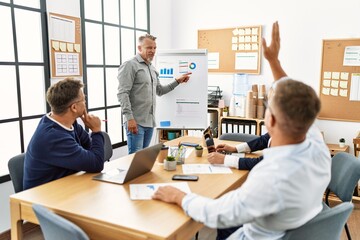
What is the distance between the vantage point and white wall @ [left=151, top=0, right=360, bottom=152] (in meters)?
3.92

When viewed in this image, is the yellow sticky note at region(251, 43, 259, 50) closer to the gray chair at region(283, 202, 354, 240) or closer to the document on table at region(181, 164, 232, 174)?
the document on table at region(181, 164, 232, 174)

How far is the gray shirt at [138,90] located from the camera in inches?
131

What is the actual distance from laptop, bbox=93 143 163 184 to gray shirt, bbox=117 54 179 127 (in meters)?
1.30

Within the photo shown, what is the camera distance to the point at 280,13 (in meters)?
4.23

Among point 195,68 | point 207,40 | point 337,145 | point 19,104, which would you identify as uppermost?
point 207,40

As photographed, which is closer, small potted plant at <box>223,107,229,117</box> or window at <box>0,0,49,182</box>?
window at <box>0,0,49,182</box>

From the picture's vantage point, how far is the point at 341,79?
13.0 feet

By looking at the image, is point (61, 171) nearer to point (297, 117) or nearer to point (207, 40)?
point (297, 117)

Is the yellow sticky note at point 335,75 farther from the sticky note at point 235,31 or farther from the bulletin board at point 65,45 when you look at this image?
the bulletin board at point 65,45

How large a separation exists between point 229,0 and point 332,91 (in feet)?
5.70

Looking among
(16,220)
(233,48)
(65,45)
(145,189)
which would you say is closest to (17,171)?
(16,220)

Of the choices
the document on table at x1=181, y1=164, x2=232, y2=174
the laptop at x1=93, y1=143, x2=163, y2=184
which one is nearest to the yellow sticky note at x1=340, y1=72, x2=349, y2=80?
the document on table at x1=181, y1=164, x2=232, y2=174

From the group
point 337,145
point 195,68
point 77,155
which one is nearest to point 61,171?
point 77,155

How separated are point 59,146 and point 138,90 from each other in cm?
163
